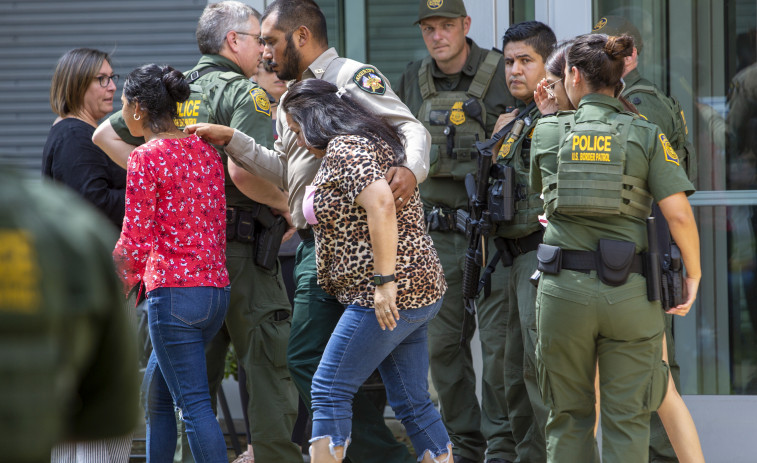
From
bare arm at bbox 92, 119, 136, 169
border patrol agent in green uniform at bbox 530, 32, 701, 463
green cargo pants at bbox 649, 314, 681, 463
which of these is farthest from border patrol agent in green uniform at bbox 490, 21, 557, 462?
bare arm at bbox 92, 119, 136, 169

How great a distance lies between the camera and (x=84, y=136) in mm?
4363

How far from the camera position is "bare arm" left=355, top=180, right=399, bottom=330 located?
3203 millimetres

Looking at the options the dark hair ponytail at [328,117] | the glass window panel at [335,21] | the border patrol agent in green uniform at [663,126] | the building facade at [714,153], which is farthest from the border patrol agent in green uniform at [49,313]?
the glass window panel at [335,21]

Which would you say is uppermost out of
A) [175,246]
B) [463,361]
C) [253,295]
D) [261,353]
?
[175,246]

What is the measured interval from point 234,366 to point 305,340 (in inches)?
73.9

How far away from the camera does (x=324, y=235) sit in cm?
343

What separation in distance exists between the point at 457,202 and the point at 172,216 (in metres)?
1.64

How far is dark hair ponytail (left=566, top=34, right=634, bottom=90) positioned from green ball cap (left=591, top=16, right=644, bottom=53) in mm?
1244

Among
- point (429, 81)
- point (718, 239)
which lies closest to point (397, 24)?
point (429, 81)

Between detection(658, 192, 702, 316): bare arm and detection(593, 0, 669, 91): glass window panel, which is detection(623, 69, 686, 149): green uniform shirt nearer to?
detection(593, 0, 669, 91): glass window panel

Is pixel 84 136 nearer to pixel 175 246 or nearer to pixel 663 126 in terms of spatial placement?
pixel 175 246

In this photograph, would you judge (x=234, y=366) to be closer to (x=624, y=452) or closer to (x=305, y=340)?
(x=305, y=340)

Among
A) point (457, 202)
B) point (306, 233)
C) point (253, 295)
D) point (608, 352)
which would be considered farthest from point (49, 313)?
point (457, 202)

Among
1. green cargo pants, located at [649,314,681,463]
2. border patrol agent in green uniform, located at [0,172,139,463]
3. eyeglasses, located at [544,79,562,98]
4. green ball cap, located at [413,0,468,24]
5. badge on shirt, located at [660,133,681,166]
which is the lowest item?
green cargo pants, located at [649,314,681,463]
